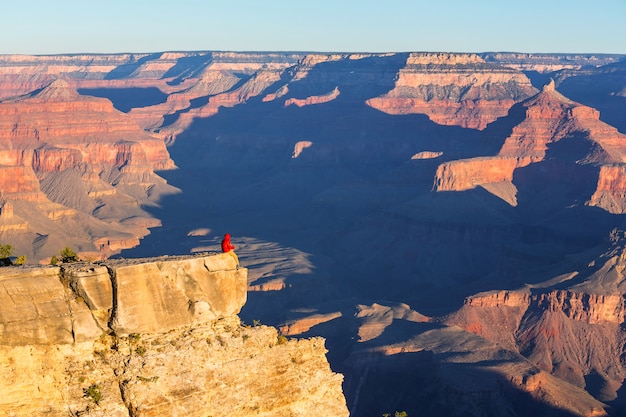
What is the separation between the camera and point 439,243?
391 feet

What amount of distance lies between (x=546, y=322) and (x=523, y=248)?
2678 centimetres

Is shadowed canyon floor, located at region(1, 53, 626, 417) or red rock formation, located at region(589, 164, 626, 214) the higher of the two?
red rock formation, located at region(589, 164, 626, 214)

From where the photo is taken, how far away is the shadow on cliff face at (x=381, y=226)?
298ft

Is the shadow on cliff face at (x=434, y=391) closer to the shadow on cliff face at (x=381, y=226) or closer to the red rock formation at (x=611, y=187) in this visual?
the shadow on cliff face at (x=381, y=226)

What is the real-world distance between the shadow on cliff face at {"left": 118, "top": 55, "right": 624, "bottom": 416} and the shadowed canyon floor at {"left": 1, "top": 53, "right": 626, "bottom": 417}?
28 cm

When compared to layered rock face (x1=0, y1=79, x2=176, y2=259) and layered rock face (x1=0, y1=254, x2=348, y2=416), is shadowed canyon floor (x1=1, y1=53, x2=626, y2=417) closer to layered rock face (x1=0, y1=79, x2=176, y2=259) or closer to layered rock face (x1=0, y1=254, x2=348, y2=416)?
layered rock face (x1=0, y1=79, x2=176, y2=259)

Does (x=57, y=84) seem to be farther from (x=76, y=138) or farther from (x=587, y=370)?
(x=587, y=370)

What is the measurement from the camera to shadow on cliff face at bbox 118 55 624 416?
90913 mm

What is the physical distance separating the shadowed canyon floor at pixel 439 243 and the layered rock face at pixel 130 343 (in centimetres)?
4431

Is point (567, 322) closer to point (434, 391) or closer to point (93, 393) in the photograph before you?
point (434, 391)

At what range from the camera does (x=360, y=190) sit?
156375 millimetres

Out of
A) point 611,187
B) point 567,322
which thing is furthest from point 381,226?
point 567,322

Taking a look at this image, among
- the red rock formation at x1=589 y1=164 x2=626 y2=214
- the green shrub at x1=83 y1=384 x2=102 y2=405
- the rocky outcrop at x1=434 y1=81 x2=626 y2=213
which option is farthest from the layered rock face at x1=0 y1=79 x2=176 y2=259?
the green shrub at x1=83 y1=384 x2=102 y2=405

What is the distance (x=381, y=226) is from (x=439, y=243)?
40.3 feet
